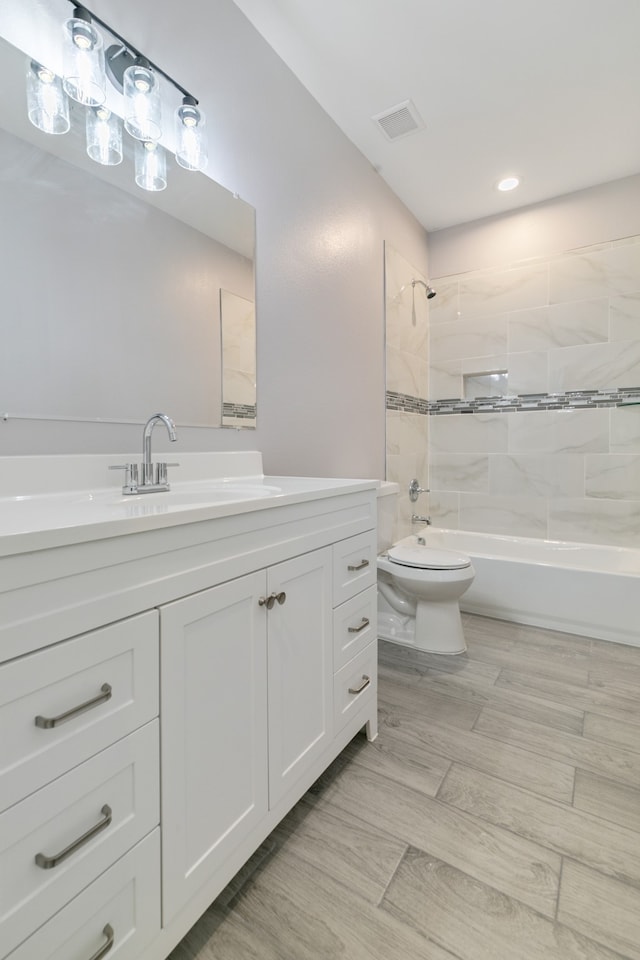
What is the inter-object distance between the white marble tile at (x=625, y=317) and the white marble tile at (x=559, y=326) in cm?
4

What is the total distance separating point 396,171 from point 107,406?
7.65 feet

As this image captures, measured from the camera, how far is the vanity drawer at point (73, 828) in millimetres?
540

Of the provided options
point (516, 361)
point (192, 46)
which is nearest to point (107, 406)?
point (192, 46)

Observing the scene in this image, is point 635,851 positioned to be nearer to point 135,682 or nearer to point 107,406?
point 135,682

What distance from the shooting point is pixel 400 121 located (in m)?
2.14

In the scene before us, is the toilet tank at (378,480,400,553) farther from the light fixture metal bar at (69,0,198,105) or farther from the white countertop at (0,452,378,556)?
the light fixture metal bar at (69,0,198,105)

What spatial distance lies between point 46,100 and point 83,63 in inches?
5.9

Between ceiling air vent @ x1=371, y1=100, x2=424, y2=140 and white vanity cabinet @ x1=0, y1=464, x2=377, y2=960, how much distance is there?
2.07 metres

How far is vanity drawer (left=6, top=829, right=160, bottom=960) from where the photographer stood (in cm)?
58

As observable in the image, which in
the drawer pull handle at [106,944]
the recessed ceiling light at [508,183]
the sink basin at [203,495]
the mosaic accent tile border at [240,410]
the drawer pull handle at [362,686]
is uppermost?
the recessed ceiling light at [508,183]

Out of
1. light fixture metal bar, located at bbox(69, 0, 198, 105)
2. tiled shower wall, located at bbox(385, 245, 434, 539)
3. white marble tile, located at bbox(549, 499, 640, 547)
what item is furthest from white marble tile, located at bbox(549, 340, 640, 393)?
light fixture metal bar, located at bbox(69, 0, 198, 105)

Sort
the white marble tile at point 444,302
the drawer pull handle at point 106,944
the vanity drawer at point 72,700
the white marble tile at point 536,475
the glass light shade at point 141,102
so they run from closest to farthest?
the vanity drawer at point 72,700, the drawer pull handle at point 106,944, the glass light shade at point 141,102, the white marble tile at point 536,475, the white marble tile at point 444,302

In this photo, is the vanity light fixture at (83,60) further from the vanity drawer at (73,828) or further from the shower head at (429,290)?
the shower head at (429,290)

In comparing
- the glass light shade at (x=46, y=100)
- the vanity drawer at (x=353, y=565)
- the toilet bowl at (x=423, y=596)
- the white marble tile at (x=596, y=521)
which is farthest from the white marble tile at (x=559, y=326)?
the glass light shade at (x=46, y=100)
